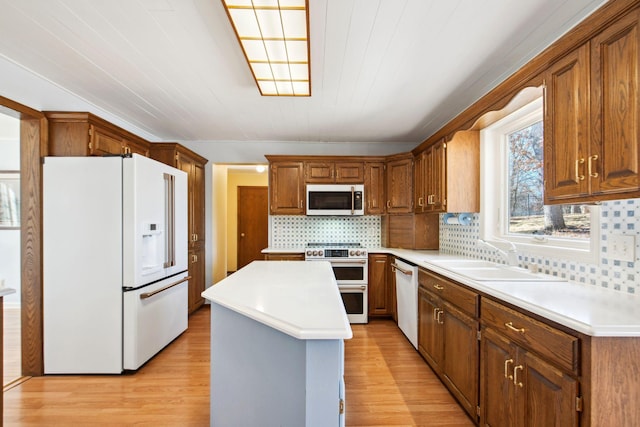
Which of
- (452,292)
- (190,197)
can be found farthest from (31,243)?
(452,292)

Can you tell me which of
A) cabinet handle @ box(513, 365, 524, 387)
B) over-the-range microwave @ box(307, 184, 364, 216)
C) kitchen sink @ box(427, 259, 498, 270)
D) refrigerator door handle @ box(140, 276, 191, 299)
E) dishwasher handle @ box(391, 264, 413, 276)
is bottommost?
cabinet handle @ box(513, 365, 524, 387)

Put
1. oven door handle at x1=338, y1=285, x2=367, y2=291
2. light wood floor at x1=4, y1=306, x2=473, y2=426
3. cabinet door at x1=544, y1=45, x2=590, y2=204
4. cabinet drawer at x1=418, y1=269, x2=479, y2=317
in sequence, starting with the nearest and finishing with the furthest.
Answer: cabinet door at x1=544, y1=45, x2=590, y2=204 → cabinet drawer at x1=418, y1=269, x2=479, y2=317 → light wood floor at x1=4, y1=306, x2=473, y2=426 → oven door handle at x1=338, y1=285, x2=367, y2=291

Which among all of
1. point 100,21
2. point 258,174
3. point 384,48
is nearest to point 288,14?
point 384,48

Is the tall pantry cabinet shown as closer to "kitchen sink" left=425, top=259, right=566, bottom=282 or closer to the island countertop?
the island countertop

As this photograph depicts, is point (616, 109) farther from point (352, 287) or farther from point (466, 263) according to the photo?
point (352, 287)

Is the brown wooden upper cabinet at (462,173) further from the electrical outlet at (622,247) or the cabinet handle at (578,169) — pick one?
the cabinet handle at (578,169)

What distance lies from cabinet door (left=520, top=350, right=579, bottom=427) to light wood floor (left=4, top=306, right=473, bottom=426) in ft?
2.30

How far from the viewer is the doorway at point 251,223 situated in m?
6.66

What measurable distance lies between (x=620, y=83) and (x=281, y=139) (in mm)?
3602

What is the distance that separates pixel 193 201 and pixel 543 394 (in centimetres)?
384

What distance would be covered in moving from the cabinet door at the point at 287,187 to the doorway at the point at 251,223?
2675 millimetres

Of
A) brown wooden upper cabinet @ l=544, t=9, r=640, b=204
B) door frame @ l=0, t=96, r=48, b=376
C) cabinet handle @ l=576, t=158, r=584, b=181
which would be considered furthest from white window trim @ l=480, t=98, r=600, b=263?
door frame @ l=0, t=96, r=48, b=376

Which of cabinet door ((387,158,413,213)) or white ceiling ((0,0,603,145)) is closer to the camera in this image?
white ceiling ((0,0,603,145))

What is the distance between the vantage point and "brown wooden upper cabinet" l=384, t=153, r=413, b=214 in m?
3.82
